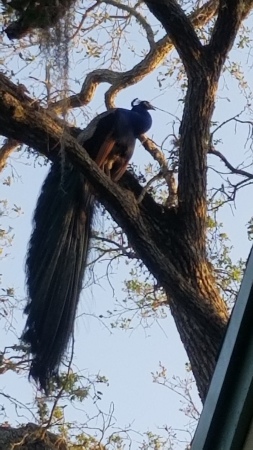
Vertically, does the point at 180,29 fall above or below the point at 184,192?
above

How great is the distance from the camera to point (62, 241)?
278 cm

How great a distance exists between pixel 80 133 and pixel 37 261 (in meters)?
0.53

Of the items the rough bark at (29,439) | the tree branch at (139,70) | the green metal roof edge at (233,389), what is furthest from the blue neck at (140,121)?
the green metal roof edge at (233,389)

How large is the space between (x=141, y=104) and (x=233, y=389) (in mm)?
2501

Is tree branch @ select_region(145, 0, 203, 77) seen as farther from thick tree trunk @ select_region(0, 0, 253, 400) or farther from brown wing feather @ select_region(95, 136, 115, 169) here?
brown wing feather @ select_region(95, 136, 115, 169)

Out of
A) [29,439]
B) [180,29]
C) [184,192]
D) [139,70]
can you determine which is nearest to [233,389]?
[29,439]

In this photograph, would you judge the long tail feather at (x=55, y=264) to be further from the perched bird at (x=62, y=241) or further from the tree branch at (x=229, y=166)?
the tree branch at (x=229, y=166)

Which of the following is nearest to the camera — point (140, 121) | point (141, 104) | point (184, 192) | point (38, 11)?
point (38, 11)

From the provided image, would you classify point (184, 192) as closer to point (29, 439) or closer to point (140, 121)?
point (140, 121)

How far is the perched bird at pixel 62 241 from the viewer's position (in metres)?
2.55

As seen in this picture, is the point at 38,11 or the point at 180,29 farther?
the point at 180,29

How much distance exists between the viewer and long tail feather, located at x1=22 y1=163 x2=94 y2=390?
2.54m

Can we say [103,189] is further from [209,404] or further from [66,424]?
[209,404]

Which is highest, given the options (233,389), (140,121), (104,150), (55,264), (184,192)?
(140,121)
